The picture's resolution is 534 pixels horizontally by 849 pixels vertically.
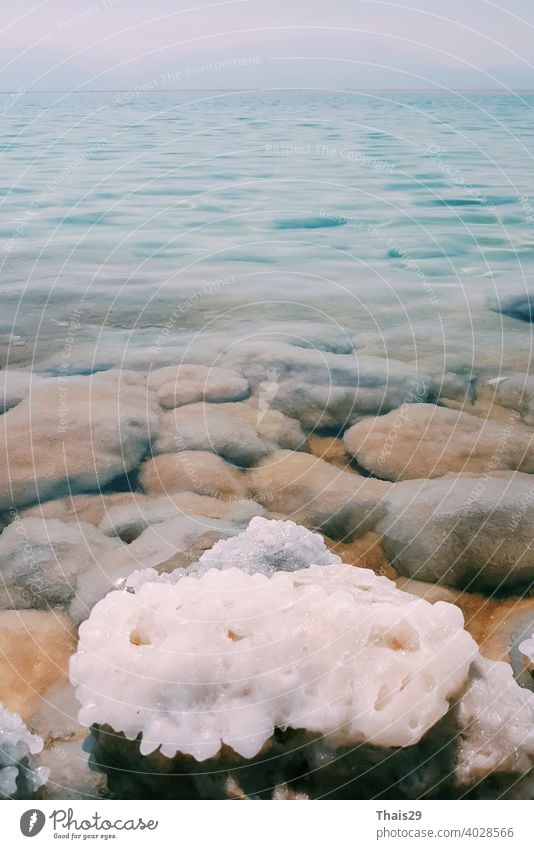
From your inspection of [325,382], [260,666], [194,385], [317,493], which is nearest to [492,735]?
[260,666]

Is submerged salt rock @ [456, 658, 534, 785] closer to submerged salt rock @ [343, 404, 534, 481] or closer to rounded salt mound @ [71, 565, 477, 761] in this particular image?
rounded salt mound @ [71, 565, 477, 761]

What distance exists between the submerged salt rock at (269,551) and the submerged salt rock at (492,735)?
3.39 ft

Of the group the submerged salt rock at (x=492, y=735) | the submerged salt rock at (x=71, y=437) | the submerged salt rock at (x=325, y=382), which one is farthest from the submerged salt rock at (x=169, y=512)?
the submerged salt rock at (x=492, y=735)

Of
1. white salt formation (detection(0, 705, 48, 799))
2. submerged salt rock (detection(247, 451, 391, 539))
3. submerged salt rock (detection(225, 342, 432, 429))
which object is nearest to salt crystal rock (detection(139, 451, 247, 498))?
submerged salt rock (detection(247, 451, 391, 539))

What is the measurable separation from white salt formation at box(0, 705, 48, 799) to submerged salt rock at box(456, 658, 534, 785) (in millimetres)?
1408

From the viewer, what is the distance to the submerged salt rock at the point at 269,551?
3.34m

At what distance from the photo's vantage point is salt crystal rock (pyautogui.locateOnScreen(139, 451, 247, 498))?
14.3 feet

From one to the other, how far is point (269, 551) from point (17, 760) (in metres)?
1.34

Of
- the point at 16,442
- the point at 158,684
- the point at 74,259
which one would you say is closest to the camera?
the point at 158,684

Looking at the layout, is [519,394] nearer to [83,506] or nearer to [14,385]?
[83,506]
